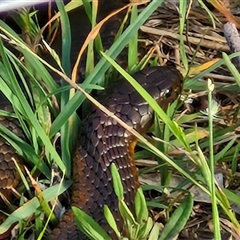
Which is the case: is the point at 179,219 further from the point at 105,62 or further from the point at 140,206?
the point at 105,62

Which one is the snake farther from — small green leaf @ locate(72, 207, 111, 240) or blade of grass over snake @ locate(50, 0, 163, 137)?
small green leaf @ locate(72, 207, 111, 240)

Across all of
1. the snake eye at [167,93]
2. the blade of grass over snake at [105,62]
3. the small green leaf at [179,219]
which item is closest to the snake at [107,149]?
the snake eye at [167,93]

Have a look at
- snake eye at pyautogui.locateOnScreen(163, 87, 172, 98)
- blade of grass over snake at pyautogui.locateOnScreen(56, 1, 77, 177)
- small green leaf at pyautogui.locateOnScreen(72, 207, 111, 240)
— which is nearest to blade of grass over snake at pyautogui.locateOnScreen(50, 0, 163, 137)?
blade of grass over snake at pyautogui.locateOnScreen(56, 1, 77, 177)

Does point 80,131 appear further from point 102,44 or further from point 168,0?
point 168,0

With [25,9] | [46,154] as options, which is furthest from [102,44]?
[46,154]

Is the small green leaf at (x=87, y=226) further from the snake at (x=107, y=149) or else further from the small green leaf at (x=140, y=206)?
the snake at (x=107, y=149)
